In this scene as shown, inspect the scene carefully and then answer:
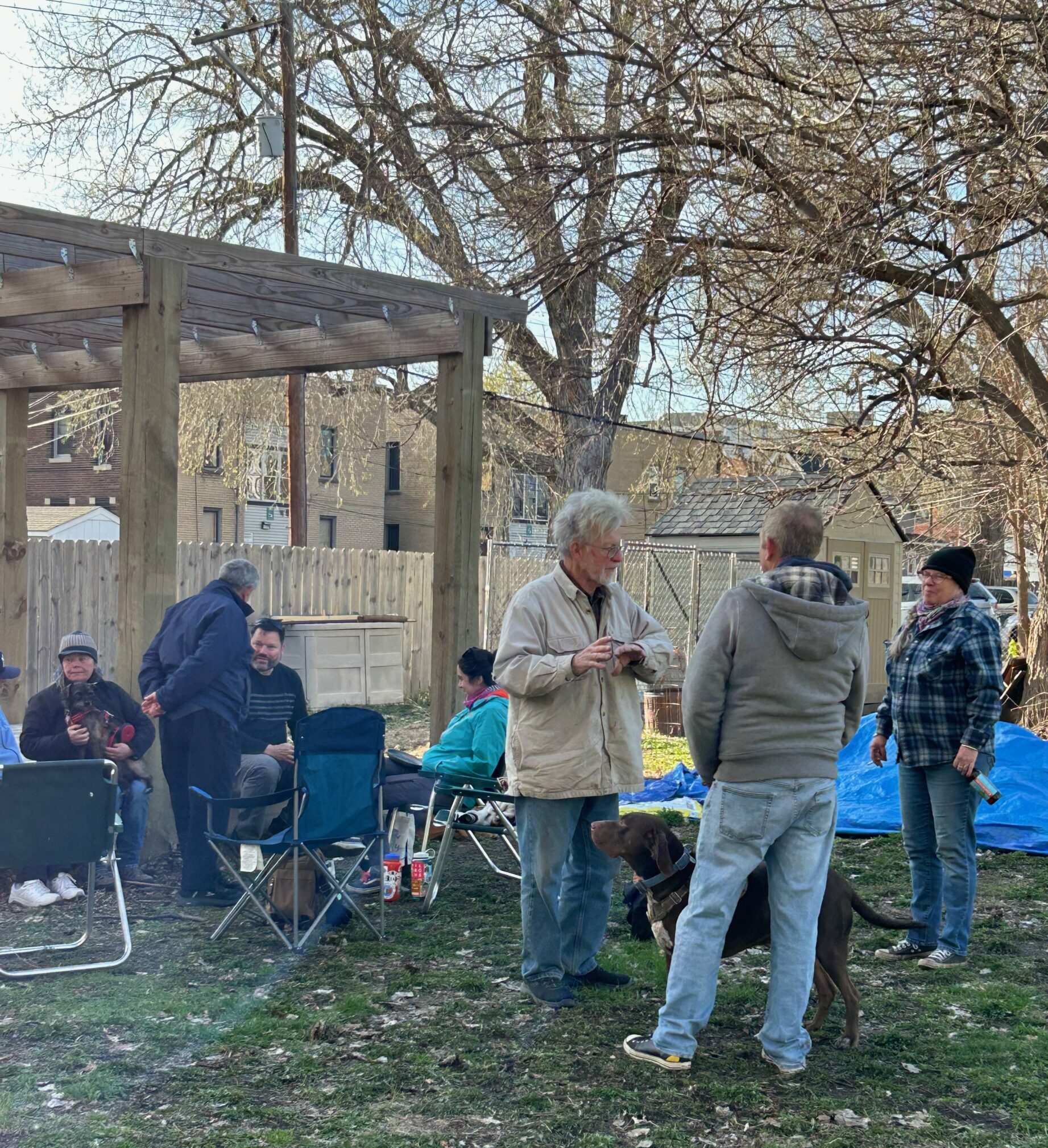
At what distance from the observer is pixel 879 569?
18.0 m

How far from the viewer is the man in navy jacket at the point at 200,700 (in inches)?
235

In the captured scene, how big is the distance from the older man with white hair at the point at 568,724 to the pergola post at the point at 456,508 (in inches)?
129

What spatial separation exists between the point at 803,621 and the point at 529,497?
1116 inches

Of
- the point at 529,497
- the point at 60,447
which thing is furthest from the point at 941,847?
the point at 60,447

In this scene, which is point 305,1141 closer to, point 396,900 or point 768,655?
point 768,655

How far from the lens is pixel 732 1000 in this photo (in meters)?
4.52

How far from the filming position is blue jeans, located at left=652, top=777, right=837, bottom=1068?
3.72 metres

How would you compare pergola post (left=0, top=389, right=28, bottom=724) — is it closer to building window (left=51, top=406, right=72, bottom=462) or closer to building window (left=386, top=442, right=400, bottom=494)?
building window (left=51, top=406, right=72, bottom=462)

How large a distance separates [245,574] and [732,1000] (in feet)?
10.4

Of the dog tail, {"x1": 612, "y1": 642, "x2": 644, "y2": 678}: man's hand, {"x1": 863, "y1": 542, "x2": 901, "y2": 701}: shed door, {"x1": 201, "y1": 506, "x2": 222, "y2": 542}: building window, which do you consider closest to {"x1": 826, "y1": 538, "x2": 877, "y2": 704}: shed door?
{"x1": 863, "y1": 542, "x2": 901, "y2": 701}: shed door

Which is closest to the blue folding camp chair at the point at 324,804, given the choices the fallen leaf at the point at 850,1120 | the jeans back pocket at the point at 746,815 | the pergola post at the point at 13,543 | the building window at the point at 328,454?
the jeans back pocket at the point at 746,815

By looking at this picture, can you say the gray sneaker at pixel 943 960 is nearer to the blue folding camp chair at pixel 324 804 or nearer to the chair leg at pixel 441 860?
the chair leg at pixel 441 860

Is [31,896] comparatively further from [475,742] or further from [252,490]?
[252,490]

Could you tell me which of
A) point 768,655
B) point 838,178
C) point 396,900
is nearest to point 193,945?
point 396,900
